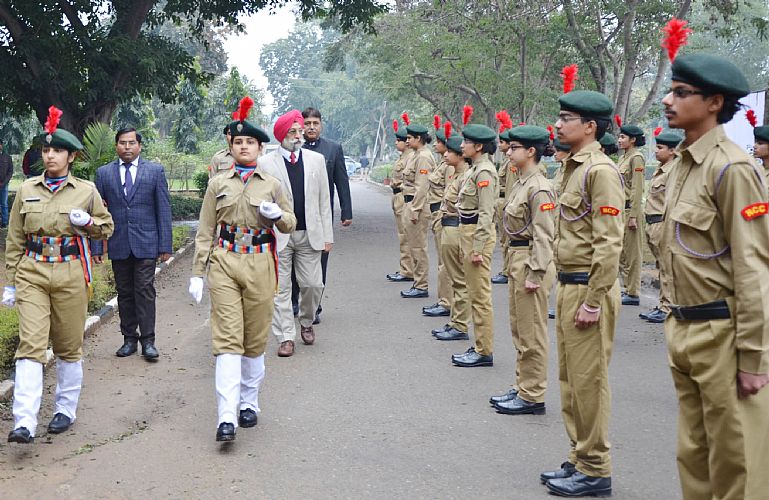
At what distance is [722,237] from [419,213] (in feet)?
27.5

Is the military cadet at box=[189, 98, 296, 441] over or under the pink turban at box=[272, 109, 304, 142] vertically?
under

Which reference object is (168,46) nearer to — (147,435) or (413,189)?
(413,189)

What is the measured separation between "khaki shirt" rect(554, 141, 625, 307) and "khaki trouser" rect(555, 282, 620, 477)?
145 millimetres

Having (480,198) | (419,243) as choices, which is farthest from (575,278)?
(419,243)

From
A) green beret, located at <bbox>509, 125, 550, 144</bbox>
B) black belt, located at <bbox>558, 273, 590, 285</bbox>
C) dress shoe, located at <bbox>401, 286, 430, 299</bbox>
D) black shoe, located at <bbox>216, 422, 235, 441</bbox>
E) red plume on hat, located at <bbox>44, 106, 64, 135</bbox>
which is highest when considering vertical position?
red plume on hat, located at <bbox>44, 106, 64, 135</bbox>

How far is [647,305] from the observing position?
36.7 ft

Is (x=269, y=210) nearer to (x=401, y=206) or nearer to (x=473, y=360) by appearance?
(x=473, y=360)

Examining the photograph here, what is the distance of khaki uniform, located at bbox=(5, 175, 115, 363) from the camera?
5773 millimetres

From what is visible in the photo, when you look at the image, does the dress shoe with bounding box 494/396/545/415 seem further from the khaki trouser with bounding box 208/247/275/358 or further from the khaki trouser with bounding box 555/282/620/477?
the khaki trouser with bounding box 208/247/275/358

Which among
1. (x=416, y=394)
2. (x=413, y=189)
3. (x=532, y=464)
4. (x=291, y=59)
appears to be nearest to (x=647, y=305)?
(x=413, y=189)

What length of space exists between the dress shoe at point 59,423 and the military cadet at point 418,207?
612cm

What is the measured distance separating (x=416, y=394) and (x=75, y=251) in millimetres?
2747

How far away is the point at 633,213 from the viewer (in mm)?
11172

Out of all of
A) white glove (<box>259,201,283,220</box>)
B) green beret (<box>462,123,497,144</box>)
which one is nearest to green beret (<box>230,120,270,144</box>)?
white glove (<box>259,201,283,220</box>)
